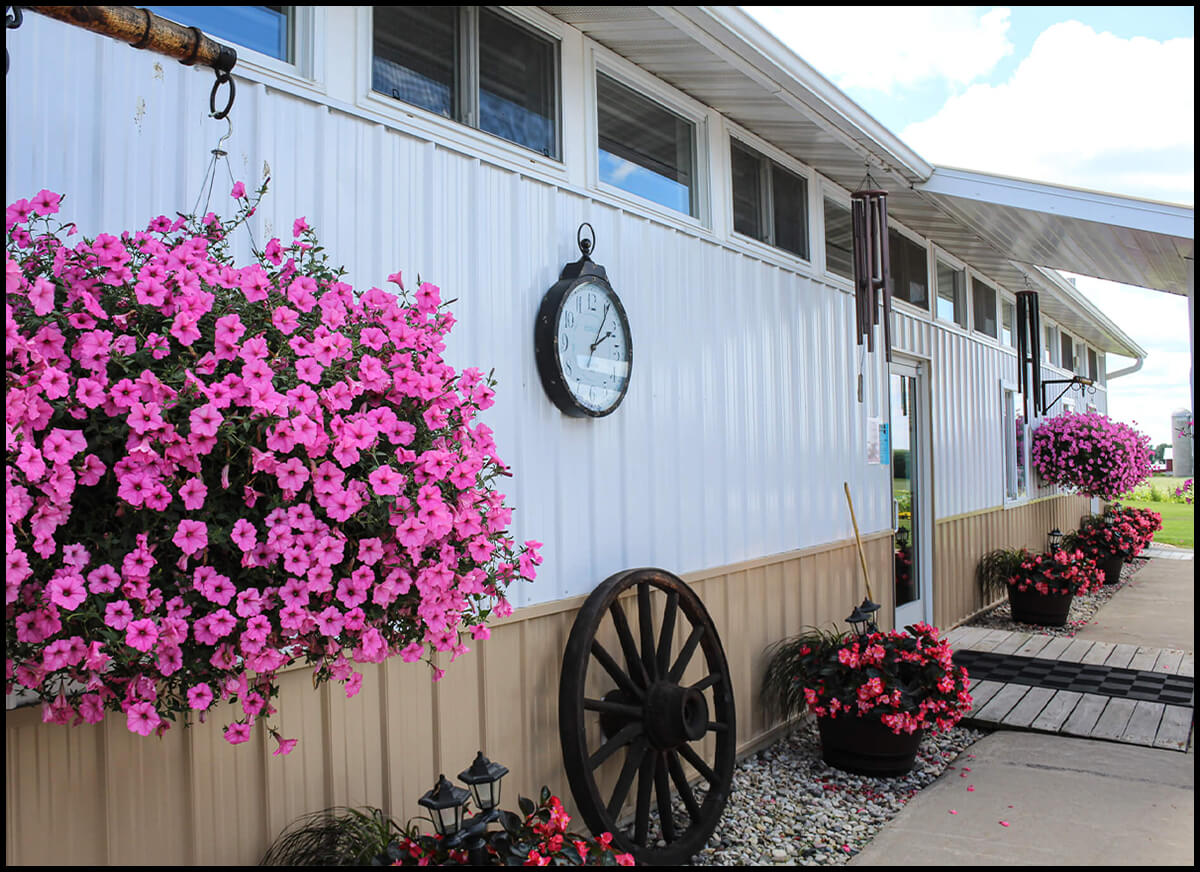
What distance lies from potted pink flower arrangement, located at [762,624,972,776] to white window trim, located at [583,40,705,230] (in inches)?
81.0

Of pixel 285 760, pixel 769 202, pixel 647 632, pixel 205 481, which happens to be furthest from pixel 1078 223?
pixel 205 481

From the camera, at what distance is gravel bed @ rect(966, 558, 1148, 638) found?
281 inches

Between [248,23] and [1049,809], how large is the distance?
382cm

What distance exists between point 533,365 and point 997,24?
1700 mm

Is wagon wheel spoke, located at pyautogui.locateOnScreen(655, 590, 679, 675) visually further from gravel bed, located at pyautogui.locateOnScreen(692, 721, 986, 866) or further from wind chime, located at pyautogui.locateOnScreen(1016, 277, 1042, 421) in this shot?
wind chime, located at pyautogui.locateOnScreen(1016, 277, 1042, 421)

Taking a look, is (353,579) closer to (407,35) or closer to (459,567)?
(459,567)

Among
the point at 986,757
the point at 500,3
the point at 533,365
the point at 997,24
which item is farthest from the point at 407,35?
the point at 986,757

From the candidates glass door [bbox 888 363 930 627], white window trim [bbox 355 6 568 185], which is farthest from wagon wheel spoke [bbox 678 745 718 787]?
glass door [bbox 888 363 930 627]

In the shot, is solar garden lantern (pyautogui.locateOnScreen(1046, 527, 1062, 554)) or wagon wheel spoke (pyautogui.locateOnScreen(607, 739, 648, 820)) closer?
wagon wheel spoke (pyautogui.locateOnScreen(607, 739, 648, 820))

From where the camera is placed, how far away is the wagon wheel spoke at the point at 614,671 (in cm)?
316

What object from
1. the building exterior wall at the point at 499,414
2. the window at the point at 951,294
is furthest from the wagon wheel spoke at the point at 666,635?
the window at the point at 951,294

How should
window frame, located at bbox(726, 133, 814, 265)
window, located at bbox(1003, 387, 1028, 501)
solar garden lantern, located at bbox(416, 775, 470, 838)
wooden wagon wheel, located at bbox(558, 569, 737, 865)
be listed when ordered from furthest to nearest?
1. window, located at bbox(1003, 387, 1028, 501)
2. window frame, located at bbox(726, 133, 814, 265)
3. wooden wagon wheel, located at bbox(558, 569, 737, 865)
4. solar garden lantern, located at bbox(416, 775, 470, 838)

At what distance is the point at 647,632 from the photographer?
11.1 ft

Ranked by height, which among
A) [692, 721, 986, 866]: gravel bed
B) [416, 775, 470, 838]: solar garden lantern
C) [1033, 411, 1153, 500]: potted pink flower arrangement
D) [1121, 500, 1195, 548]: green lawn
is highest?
[1033, 411, 1153, 500]: potted pink flower arrangement
